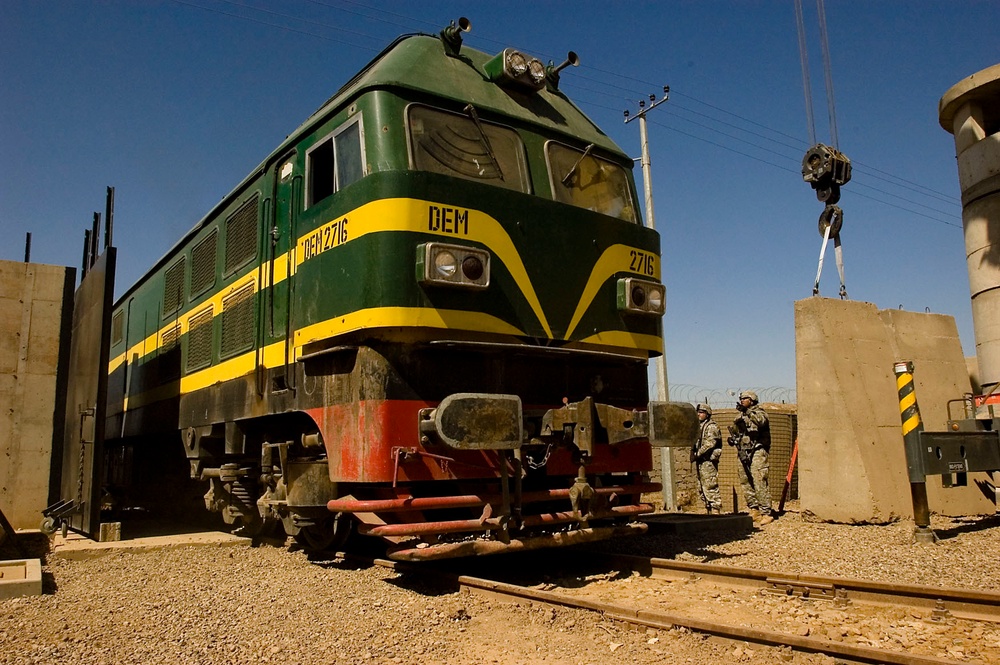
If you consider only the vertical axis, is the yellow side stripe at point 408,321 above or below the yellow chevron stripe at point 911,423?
above

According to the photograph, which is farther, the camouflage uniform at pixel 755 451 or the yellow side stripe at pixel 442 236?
the camouflage uniform at pixel 755 451

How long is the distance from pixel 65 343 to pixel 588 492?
6.22 m

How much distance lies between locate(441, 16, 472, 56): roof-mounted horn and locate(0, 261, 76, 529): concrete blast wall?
17.4ft

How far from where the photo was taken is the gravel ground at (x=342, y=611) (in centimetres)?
376

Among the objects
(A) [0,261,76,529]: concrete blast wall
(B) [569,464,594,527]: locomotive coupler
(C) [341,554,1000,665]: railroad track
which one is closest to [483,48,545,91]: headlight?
(B) [569,464,594,527]: locomotive coupler

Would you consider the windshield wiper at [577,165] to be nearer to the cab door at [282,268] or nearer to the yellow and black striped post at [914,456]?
the cab door at [282,268]

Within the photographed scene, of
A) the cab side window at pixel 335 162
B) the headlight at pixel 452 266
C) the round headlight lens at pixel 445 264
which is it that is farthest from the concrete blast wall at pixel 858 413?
the cab side window at pixel 335 162

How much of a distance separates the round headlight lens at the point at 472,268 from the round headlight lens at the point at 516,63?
183 cm

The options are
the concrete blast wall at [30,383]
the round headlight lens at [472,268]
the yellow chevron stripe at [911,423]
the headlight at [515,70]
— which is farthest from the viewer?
the concrete blast wall at [30,383]

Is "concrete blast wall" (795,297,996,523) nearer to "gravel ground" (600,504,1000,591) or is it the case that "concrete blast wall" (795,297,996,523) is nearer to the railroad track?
"gravel ground" (600,504,1000,591)

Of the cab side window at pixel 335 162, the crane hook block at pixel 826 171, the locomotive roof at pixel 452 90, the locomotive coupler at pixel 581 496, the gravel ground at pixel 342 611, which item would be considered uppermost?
the crane hook block at pixel 826 171

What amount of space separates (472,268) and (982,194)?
8804mm

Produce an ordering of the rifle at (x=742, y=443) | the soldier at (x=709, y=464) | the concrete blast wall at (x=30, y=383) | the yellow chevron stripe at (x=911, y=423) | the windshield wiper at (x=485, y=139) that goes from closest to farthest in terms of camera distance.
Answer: the windshield wiper at (x=485, y=139) → the yellow chevron stripe at (x=911, y=423) → the concrete blast wall at (x=30, y=383) → the rifle at (x=742, y=443) → the soldier at (x=709, y=464)

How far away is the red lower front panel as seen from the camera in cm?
477
